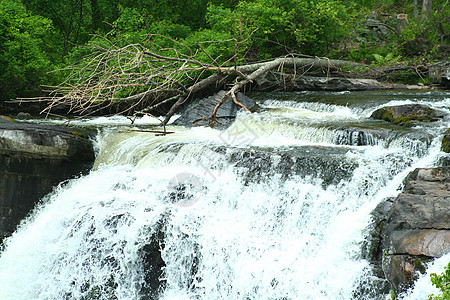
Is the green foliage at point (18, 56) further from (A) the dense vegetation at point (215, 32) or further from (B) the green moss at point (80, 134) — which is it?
(B) the green moss at point (80, 134)

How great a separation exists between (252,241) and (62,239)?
9.24 feet

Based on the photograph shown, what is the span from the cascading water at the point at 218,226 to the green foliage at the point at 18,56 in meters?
7.14

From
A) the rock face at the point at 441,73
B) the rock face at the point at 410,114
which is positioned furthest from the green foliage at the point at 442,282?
the rock face at the point at 441,73

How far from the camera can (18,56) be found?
1262 centimetres

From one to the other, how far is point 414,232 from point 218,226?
2.57m

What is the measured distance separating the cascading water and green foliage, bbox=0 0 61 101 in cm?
714

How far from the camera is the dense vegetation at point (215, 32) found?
1272 centimetres

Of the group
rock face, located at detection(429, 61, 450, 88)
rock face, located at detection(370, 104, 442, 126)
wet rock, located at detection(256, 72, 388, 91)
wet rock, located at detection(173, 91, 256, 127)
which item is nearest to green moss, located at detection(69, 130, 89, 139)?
wet rock, located at detection(173, 91, 256, 127)

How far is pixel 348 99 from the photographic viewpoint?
426 inches

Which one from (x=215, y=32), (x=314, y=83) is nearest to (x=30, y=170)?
(x=215, y=32)

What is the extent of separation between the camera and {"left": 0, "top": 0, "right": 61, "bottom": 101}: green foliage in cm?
1237

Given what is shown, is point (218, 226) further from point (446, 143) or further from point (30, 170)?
point (30, 170)

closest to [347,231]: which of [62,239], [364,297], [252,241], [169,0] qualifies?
[364,297]

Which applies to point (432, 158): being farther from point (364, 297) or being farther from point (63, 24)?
point (63, 24)
